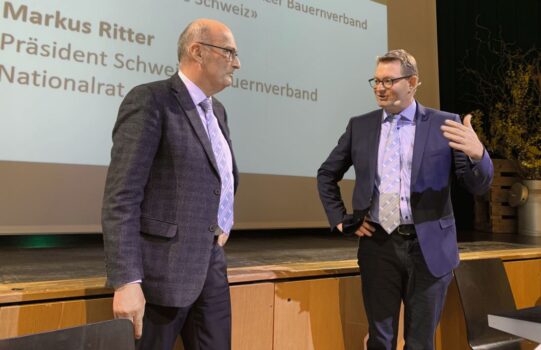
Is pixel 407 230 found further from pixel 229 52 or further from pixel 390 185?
pixel 229 52

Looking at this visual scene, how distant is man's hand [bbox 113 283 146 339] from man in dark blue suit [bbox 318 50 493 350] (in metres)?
0.77

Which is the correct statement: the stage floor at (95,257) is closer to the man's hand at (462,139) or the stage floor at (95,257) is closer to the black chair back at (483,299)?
the black chair back at (483,299)

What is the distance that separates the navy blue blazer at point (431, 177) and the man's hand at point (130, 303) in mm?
783

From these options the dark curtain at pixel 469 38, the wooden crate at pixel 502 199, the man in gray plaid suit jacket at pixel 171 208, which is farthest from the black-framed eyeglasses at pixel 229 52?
the dark curtain at pixel 469 38

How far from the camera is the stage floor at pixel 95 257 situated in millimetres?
1508

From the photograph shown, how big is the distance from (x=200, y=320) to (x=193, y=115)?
540mm

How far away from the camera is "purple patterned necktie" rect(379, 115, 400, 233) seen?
4.67 ft

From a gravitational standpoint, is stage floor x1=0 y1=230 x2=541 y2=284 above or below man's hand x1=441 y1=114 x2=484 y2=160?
below

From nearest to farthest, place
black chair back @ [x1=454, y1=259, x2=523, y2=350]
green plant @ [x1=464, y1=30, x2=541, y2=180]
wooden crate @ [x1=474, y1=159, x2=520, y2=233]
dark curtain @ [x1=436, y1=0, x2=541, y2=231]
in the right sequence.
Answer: black chair back @ [x1=454, y1=259, x2=523, y2=350]
green plant @ [x1=464, y1=30, x2=541, y2=180]
wooden crate @ [x1=474, y1=159, x2=520, y2=233]
dark curtain @ [x1=436, y1=0, x2=541, y2=231]

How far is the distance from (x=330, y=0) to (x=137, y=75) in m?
1.51

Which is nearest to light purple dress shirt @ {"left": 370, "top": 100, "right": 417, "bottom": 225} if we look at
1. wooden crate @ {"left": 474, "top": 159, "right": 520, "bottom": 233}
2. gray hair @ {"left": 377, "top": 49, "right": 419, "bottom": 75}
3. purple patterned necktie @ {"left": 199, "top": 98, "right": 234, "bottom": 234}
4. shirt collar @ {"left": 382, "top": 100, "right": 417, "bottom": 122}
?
shirt collar @ {"left": 382, "top": 100, "right": 417, "bottom": 122}

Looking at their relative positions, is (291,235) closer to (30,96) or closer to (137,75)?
(137,75)

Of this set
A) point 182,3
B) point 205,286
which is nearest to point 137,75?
point 182,3

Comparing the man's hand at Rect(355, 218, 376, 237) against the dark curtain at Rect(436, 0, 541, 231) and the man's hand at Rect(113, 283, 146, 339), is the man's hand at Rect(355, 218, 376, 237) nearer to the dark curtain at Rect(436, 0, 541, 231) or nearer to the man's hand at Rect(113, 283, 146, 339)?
the man's hand at Rect(113, 283, 146, 339)
